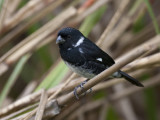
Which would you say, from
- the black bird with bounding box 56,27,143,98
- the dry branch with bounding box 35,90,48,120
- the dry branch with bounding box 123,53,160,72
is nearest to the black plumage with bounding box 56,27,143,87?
the black bird with bounding box 56,27,143,98

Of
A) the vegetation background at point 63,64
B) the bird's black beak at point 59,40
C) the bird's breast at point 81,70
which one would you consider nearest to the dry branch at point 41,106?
the vegetation background at point 63,64

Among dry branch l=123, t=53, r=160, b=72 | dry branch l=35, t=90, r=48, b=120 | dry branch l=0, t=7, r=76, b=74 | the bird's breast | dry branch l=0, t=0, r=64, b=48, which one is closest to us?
dry branch l=35, t=90, r=48, b=120

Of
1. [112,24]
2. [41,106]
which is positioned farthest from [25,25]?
[41,106]

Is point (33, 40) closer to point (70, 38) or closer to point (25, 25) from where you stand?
point (25, 25)

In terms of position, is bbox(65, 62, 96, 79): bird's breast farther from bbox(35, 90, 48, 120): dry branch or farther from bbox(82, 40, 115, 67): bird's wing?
bbox(35, 90, 48, 120): dry branch

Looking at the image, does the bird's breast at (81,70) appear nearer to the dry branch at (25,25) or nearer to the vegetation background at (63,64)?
the vegetation background at (63,64)

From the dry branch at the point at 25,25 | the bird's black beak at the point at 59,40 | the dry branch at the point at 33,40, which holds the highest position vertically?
the dry branch at the point at 25,25
